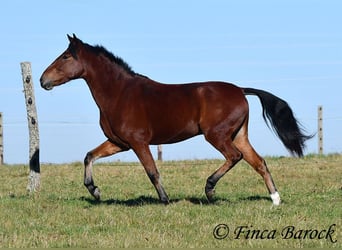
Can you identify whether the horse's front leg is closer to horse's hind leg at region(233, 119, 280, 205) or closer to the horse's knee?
the horse's knee

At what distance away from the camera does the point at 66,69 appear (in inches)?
439

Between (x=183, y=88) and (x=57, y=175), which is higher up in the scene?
(x=183, y=88)

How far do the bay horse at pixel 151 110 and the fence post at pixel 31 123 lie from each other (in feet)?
9.69

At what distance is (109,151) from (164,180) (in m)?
5.70

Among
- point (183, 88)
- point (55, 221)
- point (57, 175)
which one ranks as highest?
point (183, 88)

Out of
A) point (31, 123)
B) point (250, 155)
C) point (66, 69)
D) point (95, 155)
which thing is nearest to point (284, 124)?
point (250, 155)

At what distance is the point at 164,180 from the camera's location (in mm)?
16672

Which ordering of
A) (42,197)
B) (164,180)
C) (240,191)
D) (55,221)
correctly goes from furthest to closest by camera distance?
(164,180) < (240,191) < (42,197) < (55,221)

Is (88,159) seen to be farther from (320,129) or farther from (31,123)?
(320,129)

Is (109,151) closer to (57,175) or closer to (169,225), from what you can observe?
(169,225)

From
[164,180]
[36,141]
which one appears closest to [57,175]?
[164,180]

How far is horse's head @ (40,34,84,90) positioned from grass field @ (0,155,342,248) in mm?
2019

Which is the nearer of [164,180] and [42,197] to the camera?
[42,197]

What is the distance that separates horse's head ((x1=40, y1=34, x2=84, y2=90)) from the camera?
1113cm
